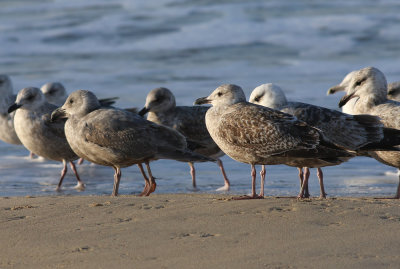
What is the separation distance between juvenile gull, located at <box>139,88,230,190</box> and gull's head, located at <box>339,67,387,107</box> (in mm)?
1676

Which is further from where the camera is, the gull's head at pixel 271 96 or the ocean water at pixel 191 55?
the ocean water at pixel 191 55

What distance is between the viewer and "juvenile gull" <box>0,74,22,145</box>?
11062 mm

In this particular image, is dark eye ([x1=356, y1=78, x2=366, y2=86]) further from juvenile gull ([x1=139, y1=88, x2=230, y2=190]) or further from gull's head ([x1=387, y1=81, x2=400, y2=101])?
juvenile gull ([x1=139, y1=88, x2=230, y2=190])

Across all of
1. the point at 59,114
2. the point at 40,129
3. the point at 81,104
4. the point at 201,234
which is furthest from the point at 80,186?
the point at 201,234

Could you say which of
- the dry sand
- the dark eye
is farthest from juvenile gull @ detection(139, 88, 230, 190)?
the dry sand

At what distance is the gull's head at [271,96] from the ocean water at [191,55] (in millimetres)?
919

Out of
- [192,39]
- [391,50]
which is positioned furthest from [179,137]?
[192,39]

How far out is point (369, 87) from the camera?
8.34 m

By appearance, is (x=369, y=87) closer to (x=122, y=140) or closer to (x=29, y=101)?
(x=122, y=140)

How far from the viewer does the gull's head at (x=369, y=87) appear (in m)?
8.35

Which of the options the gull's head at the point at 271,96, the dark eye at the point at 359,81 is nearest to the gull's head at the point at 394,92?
the dark eye at the point at 359,81

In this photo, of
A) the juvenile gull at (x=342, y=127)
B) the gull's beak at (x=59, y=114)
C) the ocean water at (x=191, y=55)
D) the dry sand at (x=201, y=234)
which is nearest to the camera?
the dry sand at (x=201, y=234)

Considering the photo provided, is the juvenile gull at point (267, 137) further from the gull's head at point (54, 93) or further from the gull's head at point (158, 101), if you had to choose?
the gull's head at point (54, 93)

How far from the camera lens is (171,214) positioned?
18.8 ft
